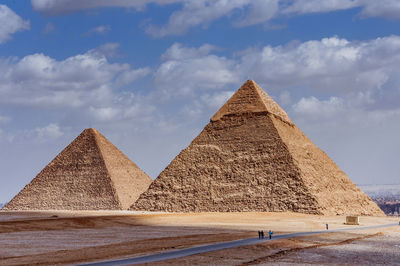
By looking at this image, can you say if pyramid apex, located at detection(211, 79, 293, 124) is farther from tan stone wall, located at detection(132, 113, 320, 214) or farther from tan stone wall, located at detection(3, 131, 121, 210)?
tan stone wall, located at detection(3, 131, 121, 210)

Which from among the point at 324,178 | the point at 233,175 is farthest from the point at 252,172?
the point at 324,178

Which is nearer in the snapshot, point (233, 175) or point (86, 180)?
point (233, 175)

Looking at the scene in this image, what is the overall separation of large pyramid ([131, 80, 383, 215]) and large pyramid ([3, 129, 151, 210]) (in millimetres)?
19572

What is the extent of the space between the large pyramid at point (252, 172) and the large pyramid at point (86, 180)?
19.6m

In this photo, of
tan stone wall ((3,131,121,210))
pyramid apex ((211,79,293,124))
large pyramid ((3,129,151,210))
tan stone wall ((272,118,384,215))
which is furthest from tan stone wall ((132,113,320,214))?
tan stone wall ((3,131,121,210))

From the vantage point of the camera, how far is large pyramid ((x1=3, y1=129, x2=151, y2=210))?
79.2m

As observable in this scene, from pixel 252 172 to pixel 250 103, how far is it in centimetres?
928

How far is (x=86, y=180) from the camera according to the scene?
82.4 meters

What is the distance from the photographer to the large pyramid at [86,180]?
79.2 meters

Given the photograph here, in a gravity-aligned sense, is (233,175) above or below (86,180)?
below

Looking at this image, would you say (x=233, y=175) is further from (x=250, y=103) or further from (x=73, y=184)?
(x=73, y=184)

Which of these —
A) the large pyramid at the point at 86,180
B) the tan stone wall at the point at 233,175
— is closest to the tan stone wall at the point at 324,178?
the tan stone wall at the point at 233,175

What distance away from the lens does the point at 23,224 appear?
35719mm

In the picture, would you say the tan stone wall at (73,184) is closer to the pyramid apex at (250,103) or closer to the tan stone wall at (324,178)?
the pyramid apex at (250,103)
